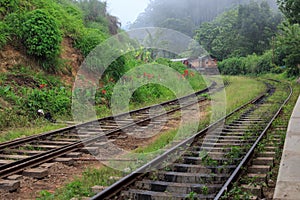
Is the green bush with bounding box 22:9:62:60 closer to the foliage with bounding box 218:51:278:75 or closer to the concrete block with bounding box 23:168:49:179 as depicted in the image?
the concrete block with bounding box 23:168:49:179

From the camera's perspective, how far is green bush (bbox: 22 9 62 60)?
13.8 m

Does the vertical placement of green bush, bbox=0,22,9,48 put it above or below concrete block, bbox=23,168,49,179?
above

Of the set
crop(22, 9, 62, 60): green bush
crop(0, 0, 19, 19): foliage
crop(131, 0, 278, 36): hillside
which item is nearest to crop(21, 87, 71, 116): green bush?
crop(22, 9, 62, 60): green bush

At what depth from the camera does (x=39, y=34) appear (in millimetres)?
13766

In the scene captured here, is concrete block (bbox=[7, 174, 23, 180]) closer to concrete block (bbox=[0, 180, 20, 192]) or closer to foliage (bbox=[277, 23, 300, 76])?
concrete block (bbox=[0, 180, 20, 192])

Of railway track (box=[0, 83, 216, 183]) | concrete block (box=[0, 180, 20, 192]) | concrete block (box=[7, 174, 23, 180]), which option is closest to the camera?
concrete block (box=[0, 180, 20, 192])

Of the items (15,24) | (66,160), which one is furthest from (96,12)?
(66,160)

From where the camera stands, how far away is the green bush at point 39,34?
45.2ft

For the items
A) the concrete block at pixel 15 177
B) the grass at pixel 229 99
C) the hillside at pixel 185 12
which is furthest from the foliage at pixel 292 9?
the hillside at pixel 185 12

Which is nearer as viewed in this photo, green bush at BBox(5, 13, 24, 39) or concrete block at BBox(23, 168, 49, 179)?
concrete block at BBox(23, 168, 49, 179)

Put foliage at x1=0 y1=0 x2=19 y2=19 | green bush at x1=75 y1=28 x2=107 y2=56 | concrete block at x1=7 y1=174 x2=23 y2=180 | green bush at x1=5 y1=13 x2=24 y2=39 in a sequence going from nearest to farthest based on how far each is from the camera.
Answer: concrete block at x1=7 y1=174 x2=23 y2=180
green bush at x1=5 y1=13 x2=24 y2=39
foliage at x1=0 y1=0 x2=19 y2=19
green bush at x1=75 y1=28 x2=107 y2=56

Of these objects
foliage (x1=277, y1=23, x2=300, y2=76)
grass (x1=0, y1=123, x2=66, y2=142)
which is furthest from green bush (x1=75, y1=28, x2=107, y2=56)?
foliage (x1=277, y1=23, x2=300, y2=76)

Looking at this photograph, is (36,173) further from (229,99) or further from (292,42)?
(292,42)

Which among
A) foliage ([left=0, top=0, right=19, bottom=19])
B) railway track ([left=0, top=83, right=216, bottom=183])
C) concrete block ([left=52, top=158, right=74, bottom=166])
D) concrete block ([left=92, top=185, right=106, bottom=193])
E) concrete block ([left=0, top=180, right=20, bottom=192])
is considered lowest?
concrete block ([left=92, top=185, right=106, bottom=193])
